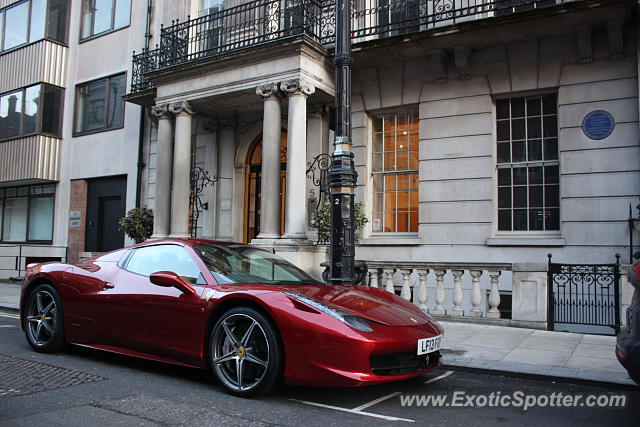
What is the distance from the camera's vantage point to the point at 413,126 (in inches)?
489

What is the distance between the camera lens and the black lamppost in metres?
6.65

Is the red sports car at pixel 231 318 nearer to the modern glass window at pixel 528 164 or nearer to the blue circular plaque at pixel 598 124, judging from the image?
the modern glass window at pixel 528 164

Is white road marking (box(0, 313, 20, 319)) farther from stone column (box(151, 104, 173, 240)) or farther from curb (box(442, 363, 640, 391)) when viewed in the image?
curb (box(442, 363, 640, 391))

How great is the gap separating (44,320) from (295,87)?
6804 millimetres

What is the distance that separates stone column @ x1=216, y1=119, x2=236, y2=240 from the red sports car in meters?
8.11

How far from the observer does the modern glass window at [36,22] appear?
1864 cm

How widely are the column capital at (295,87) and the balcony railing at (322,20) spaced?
95cm

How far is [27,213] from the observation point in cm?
1953

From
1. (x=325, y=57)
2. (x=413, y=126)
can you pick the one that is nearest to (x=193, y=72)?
(x=325, y=57)

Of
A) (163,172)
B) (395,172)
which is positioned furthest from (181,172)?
(395,172)

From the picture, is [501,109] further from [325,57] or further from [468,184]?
[325,57]

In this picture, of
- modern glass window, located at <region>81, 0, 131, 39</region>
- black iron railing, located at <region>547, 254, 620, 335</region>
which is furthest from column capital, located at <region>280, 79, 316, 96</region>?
modern glass window, located at <region>81, 0, 131, 39</region>

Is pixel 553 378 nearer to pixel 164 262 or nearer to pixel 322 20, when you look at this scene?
pixel 164 262

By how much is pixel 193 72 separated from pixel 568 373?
10287 millimetres
